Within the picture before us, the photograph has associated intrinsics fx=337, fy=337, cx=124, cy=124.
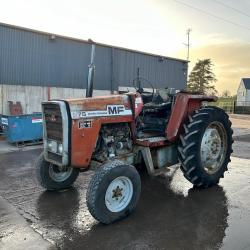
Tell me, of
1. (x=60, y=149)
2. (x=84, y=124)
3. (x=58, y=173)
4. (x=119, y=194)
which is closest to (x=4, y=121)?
(x=58, y=173)

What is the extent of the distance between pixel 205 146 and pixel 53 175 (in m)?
2.65

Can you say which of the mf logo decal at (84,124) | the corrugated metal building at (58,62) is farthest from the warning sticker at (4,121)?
the mf logo decal at (84,124)

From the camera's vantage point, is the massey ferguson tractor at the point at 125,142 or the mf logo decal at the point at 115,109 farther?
the mf logo decal at the point at 115,109

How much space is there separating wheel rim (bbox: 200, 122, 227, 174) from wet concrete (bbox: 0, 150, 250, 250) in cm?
39

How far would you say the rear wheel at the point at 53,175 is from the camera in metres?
5.47

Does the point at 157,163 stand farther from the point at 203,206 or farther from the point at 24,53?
the point at 24,53

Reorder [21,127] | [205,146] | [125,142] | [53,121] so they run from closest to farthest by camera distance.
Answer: [53,121] → [125,142] → [205,146] → [21,127]

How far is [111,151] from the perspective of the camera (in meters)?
5.08

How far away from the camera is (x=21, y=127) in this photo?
10734mm

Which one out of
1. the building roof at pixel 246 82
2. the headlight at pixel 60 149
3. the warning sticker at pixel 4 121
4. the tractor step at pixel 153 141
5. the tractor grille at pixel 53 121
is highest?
the building roof at pixel 246 82

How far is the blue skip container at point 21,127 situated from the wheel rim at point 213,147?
6.65 meters

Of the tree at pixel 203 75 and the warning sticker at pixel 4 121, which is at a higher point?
the tree at pixel 203 75

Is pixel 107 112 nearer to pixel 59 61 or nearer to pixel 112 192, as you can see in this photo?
pixel 112 192

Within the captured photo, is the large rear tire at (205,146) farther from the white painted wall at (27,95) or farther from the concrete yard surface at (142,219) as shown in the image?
the white painted wall at (27,95)
